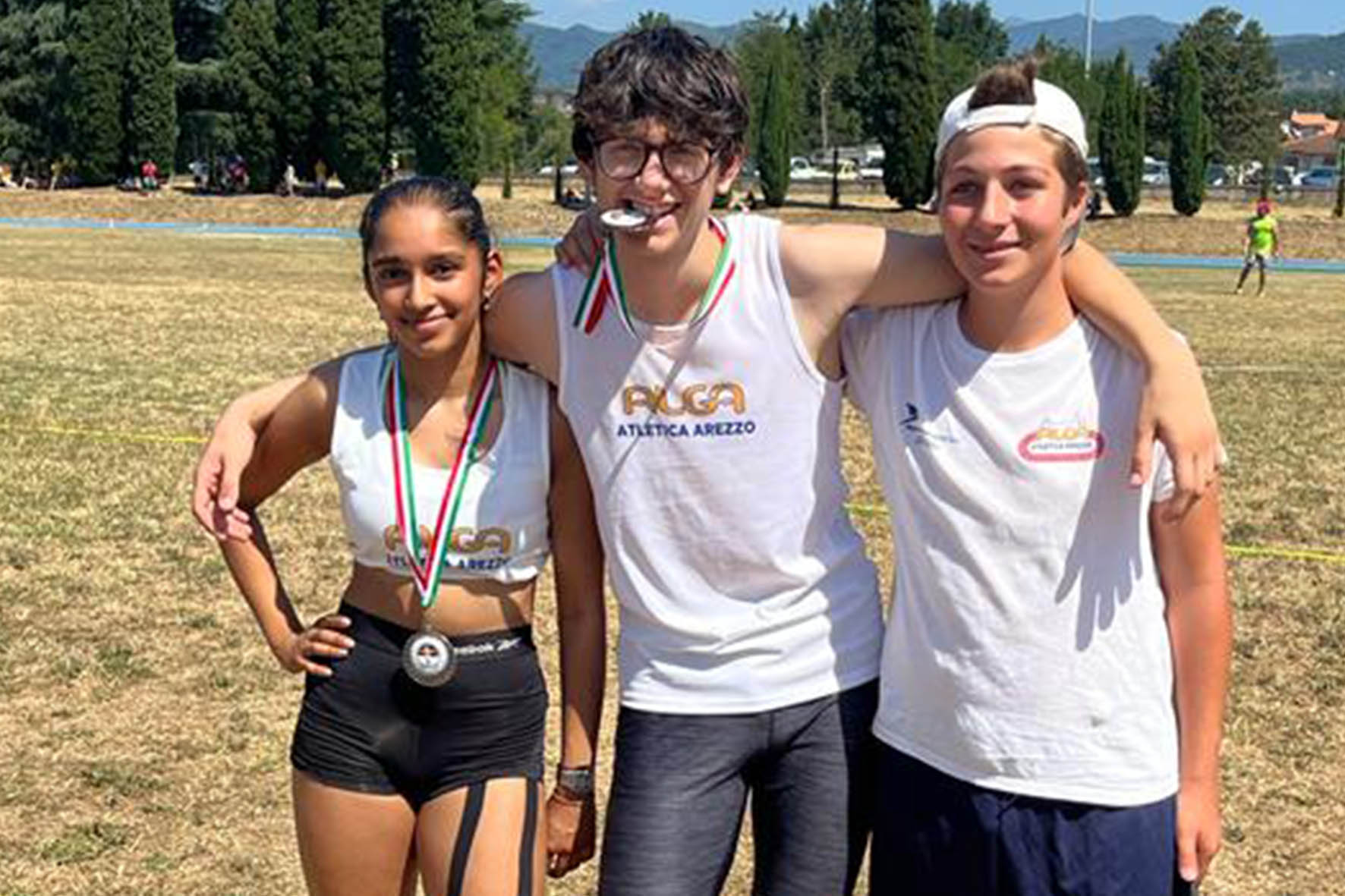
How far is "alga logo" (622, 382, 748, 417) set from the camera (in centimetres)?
258

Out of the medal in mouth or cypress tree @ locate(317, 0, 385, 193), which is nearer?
the medal in mouth

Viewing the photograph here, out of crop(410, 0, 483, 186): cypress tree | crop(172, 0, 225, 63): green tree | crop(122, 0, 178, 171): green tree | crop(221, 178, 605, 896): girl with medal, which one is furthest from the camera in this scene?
crop(172, 0, 225, 63): green tree

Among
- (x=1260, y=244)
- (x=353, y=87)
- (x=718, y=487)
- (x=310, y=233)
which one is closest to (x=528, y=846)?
(x=718, y=487)

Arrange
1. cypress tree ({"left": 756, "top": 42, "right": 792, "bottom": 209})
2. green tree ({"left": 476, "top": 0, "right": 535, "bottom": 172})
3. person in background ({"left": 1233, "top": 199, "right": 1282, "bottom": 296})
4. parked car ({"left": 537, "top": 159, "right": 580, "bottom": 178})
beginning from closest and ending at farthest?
person in background ({"left": 1233, "top": 199, "right": 1282, "bottom": 296}) → cypress tree ({"left": 756, "top": 42, "right": 792, "bottom": 209}) → parked car ({"left": 537, "top": 159, "right": 580, "bottom": 178}) → green tree ({"left": 476, "top": 0, "right": 535, "bottom": 172})

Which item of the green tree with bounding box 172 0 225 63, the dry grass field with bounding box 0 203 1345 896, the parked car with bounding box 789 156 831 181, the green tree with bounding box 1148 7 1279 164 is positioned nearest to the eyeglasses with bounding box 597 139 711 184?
the dry grass field with bounding box 0 203 1345 896

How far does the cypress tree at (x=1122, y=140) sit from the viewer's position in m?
43.8

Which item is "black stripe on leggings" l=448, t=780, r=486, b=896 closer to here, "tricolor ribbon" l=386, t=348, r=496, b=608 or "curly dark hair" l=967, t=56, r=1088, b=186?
"tricolor ribbon" l=386, t=348, r=496, b=608

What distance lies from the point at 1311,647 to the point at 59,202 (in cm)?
4577

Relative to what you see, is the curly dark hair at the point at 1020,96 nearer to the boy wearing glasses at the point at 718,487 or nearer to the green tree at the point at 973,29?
the boy wearing glasses at the point at 718,487

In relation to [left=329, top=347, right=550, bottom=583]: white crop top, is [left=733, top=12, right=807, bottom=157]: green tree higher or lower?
higher

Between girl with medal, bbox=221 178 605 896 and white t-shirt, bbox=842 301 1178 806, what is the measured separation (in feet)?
2.12

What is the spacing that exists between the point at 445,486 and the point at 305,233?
41936 mm

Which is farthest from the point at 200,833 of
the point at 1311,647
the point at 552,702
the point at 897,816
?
the point at 1311,647

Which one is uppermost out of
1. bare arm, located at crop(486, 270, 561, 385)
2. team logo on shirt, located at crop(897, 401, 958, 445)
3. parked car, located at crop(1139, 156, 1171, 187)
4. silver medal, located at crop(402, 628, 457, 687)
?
parked car, located at crop(1139, 156, 1171, 187)
